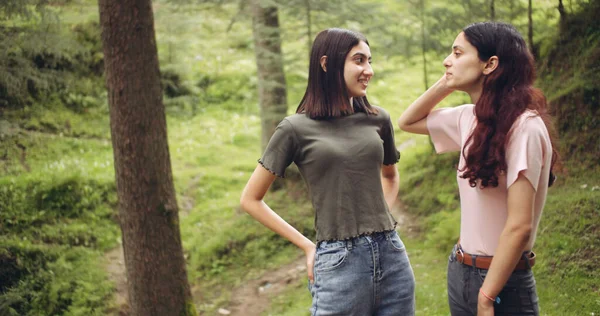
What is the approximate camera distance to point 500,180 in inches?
104

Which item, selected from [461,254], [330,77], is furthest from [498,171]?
[330,77]

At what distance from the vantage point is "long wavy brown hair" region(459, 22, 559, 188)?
2586 millimetres

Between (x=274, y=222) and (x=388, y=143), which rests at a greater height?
(x=388, y=143)

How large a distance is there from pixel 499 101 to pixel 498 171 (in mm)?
344

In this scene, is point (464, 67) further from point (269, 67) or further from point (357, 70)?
point (269, 67)

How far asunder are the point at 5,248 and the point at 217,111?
33.0 ft

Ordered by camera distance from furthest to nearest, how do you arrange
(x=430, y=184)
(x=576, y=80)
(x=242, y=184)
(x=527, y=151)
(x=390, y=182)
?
(x=242, y=184) → (x=430, y=184) → (x=576, y=80) → (x=390, y=182) → (x=527, y=151)

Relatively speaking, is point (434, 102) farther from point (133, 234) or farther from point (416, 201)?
point (416, 201)

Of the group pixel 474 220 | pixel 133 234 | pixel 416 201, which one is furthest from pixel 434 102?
pixel 416 201

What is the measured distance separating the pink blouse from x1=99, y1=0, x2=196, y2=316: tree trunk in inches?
157

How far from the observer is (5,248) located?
8.70m

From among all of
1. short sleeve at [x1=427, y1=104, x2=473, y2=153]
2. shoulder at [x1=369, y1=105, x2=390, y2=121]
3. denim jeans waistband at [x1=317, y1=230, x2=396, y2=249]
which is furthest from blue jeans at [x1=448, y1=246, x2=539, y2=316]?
shoulder at [x1=369, y1=105, x2=390, y2=121]

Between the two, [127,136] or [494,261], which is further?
[127,136]

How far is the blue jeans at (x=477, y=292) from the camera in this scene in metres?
2.66
